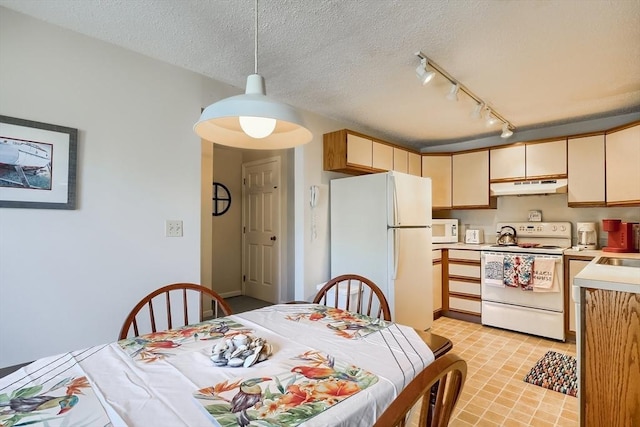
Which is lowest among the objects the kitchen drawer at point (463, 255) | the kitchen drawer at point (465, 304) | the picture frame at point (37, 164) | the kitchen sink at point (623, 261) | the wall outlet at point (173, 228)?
the kitchen drawer at point (465, 304)

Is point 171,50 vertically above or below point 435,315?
above

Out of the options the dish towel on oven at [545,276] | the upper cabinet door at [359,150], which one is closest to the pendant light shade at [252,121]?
the upper cabinet door at [359,150]

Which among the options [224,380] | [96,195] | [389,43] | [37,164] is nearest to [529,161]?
[389,43]

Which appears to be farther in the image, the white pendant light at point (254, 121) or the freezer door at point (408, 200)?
the freezer door at point (408, 200)

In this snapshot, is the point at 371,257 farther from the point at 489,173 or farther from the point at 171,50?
the point at 171,50

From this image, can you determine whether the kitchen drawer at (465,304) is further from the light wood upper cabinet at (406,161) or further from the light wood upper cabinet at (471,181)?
the light wood upper cabinet at (406,161)

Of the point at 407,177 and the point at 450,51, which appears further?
the point at 407,177

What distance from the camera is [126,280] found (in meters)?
1.99

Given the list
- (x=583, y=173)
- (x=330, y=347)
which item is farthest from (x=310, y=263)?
(x=583, y=173)

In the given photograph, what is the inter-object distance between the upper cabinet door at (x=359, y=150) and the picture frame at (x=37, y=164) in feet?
7.05

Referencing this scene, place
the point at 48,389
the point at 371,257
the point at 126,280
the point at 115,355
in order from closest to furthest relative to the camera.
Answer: the point at 48,389
the point at 115,355
the point at 126,280
the point at 371,257

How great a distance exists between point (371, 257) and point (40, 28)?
2744 mm

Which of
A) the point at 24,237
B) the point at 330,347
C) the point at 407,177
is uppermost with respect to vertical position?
the point at 407,177

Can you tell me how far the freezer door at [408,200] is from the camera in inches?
114
